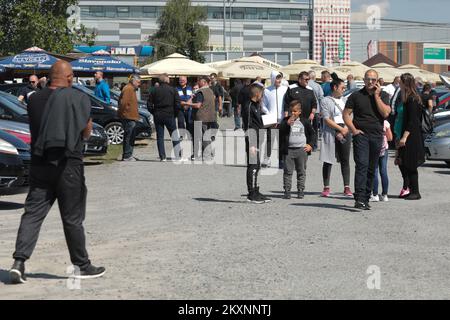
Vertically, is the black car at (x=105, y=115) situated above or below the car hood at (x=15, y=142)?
below

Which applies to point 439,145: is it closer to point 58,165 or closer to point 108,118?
point 108,118

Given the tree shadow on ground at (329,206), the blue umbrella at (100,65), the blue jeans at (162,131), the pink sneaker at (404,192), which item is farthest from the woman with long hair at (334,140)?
the blue umbrella at (100,65)

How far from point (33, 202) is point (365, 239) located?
382 centimetres

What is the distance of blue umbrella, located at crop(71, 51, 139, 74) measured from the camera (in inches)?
1183

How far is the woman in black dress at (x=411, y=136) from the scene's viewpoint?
13.1 meters

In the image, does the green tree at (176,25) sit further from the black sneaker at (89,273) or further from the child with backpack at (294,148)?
the black sneaker at (89,273)

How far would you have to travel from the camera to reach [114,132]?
78.2 feet

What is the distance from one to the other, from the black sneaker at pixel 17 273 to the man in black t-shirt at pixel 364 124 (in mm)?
5572

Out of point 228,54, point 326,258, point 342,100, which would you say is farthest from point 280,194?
point 228,54

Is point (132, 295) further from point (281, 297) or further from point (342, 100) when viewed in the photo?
point (342, 100)

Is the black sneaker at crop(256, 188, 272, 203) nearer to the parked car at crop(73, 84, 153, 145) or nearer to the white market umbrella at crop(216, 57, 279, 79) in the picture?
the parked car at crop(73, 84, 153, 145)

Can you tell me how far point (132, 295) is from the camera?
7055 millimetres

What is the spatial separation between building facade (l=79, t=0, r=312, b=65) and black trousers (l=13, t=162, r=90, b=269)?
108 meters

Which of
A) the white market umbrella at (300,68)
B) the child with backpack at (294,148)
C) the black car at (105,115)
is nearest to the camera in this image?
the child with backpack at (294,148)
